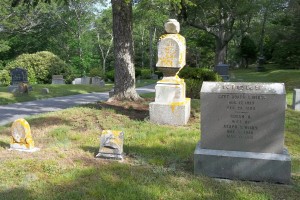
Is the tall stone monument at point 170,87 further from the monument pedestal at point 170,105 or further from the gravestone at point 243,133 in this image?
the gravestone at point 243,133

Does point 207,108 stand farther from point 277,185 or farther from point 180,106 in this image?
point 180,106

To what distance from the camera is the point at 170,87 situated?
9695 mm

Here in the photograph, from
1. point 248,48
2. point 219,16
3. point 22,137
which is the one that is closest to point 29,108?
point 22,137

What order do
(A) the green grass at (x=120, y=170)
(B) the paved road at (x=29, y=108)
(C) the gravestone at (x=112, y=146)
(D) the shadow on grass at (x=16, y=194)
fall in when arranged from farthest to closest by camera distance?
(B) the paved road at (x=29, y=108) → (C) the gravestone at (x=112, y=146) → (A) the green grass at (x=120, y=170) → (D) the shadow on grass at (x=16, y=194)

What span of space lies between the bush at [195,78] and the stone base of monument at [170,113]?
13.6 feet

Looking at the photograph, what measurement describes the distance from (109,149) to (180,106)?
3.55 m

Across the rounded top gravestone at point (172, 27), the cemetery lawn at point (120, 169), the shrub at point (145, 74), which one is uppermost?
the rounded top gravestone at point (172, 27)

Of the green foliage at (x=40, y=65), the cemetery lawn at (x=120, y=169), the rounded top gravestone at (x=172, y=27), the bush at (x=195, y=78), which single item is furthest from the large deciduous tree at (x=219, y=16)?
the cemetery lawn at (x=120, y=169)

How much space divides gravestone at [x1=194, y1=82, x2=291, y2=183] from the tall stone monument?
3.75 meters

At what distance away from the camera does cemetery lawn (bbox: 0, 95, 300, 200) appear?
4793 millimetres

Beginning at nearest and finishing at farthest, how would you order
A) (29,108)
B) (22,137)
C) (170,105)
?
(22,137)
(170,105)
(29,108)

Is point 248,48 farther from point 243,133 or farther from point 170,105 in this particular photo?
point 243,133

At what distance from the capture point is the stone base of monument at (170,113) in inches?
373

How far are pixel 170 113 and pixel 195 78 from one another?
581 centimetres
